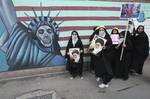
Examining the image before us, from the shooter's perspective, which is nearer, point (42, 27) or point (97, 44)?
point (97, 44)

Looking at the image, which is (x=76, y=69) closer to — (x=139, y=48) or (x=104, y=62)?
(x=104, y=62)

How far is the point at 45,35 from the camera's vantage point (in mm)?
8484

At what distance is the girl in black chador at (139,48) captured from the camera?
898 cm

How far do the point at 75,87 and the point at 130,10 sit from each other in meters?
3.83

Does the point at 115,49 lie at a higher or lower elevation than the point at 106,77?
higher

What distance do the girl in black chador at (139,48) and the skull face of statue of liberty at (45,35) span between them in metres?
2.68

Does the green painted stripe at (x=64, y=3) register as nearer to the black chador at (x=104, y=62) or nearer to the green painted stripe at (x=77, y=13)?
the green painted stripe at (x=77, y=13)

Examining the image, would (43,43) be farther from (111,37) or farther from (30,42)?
(111,37)

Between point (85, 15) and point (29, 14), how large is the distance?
1.88 meters

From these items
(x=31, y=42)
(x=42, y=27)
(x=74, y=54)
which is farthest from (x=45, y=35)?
(x=74, y=54)

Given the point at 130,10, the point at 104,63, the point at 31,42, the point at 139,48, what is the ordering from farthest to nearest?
the point at 130,10 → the point at 139,48 → the point at 31,42 → the point at 104,63

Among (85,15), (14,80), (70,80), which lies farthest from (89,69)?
(14,80)

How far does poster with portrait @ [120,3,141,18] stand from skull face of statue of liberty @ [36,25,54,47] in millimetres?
2795

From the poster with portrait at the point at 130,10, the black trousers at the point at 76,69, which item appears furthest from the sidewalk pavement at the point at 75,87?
the poster with portrait at the point at 130,10
